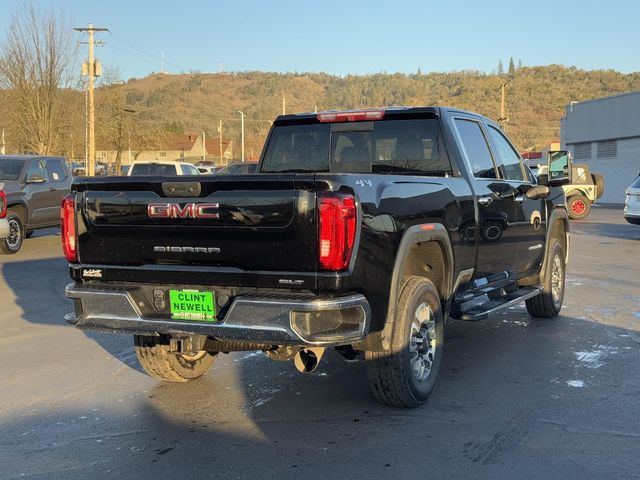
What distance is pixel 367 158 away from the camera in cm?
614

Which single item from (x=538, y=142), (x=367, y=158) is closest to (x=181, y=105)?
(x=538, y=142)

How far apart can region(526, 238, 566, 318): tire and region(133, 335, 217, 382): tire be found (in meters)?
3.88

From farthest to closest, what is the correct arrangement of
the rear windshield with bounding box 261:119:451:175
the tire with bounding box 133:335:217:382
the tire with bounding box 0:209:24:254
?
the tire with bounding box 0:209:24:254 < the rear windshield with bounding box 261:119:451:175 < the tire with bounding box 133:335:217:382

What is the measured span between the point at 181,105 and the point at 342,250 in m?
177

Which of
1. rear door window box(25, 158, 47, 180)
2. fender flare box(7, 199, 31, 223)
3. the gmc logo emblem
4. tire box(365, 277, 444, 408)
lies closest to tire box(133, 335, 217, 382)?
the gmc logo emblem

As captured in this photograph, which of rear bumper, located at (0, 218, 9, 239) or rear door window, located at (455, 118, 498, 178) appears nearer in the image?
rear door window, located at (455, 118, 498, 178)

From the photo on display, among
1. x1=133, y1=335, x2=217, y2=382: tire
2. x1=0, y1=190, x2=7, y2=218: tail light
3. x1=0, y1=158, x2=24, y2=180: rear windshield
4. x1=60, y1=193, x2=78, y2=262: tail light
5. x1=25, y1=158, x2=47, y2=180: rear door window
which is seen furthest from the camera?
x1=25, y1=158, x2=47, y2=180: rear door window

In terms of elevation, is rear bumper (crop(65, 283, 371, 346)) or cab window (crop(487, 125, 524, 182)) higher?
cab window (crop(487, 125, 524, 182))

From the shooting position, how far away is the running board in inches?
219

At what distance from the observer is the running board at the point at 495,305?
557cm

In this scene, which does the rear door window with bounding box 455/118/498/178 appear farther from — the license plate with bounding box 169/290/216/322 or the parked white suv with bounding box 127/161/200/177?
the parked white suv with bounding box 127/161/200/177

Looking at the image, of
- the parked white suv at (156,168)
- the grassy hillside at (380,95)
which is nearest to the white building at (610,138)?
the parked white suv at (156,168)

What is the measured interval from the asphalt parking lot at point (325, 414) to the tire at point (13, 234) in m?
7.02

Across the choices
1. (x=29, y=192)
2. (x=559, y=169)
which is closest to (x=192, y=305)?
(x=559, y=169)
